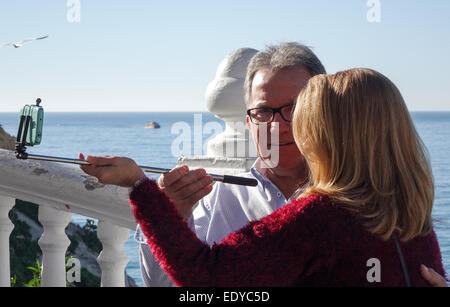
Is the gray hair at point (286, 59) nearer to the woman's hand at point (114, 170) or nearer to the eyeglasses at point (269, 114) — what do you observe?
the eyeglasses at point (269, 114)

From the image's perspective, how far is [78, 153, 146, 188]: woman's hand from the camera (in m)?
1.58

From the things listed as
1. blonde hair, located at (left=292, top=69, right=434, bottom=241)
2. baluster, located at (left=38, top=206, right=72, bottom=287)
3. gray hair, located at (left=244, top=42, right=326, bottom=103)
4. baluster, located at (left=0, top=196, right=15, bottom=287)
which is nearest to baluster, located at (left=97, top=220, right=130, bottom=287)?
baluster, located at (left=38, top=206, right=72, bottom=287)

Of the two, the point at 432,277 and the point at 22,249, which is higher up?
the point at 432,277

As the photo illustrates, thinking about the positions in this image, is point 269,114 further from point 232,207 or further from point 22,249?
point 22,249

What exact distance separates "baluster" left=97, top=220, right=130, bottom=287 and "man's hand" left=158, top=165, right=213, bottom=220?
0.71m

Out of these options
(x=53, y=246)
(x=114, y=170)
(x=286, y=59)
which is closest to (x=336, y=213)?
(x=114, y=170)

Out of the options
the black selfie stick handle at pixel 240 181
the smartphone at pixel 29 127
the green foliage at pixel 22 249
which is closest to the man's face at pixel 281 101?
the black selfie stick handle at pixel 240 181

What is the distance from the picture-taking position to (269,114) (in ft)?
6.90

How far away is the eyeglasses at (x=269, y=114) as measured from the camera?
6.86 feet

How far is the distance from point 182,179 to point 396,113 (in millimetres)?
601

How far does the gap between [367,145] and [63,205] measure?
1333 millimetres

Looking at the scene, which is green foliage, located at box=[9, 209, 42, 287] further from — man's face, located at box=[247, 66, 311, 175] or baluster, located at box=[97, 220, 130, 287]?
man's face, located at box=[247, 66, 311, 175]
